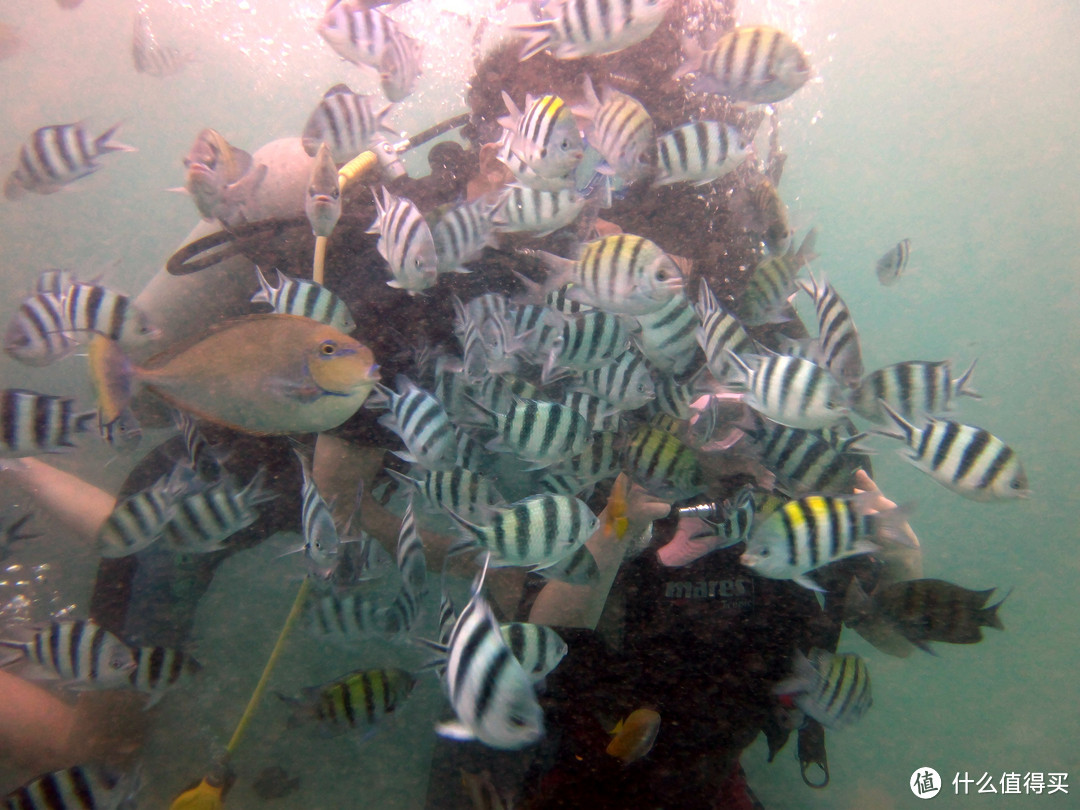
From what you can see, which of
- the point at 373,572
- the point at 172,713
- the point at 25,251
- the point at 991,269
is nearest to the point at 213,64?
the point at 25,251

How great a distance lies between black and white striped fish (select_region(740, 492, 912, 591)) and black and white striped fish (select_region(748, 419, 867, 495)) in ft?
0.89

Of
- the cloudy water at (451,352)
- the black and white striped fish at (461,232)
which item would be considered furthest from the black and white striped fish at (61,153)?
the black and white striped fish at (461,232)

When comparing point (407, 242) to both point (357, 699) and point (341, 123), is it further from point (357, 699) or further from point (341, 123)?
point (357, 699)

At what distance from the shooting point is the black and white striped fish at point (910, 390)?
225 centimetres

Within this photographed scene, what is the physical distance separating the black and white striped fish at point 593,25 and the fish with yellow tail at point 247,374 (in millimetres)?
2038

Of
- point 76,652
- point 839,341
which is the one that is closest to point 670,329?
point 839,341

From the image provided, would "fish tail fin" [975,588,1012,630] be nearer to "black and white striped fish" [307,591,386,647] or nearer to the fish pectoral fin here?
the fish pectoral fin

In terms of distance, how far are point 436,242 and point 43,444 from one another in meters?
2.12

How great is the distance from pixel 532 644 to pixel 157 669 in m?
2.30

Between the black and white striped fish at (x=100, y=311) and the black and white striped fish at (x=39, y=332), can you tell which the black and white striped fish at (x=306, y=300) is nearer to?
the black and white striped fish at (x=100, y=311)

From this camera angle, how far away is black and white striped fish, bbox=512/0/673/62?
240cm

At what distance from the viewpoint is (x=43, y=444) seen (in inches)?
94.6

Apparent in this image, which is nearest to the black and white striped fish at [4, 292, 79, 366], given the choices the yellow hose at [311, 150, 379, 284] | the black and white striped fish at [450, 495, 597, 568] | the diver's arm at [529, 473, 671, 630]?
the yellow hose at [311, 150, 379, 284]

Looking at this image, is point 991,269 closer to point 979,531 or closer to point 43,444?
point 979,531
